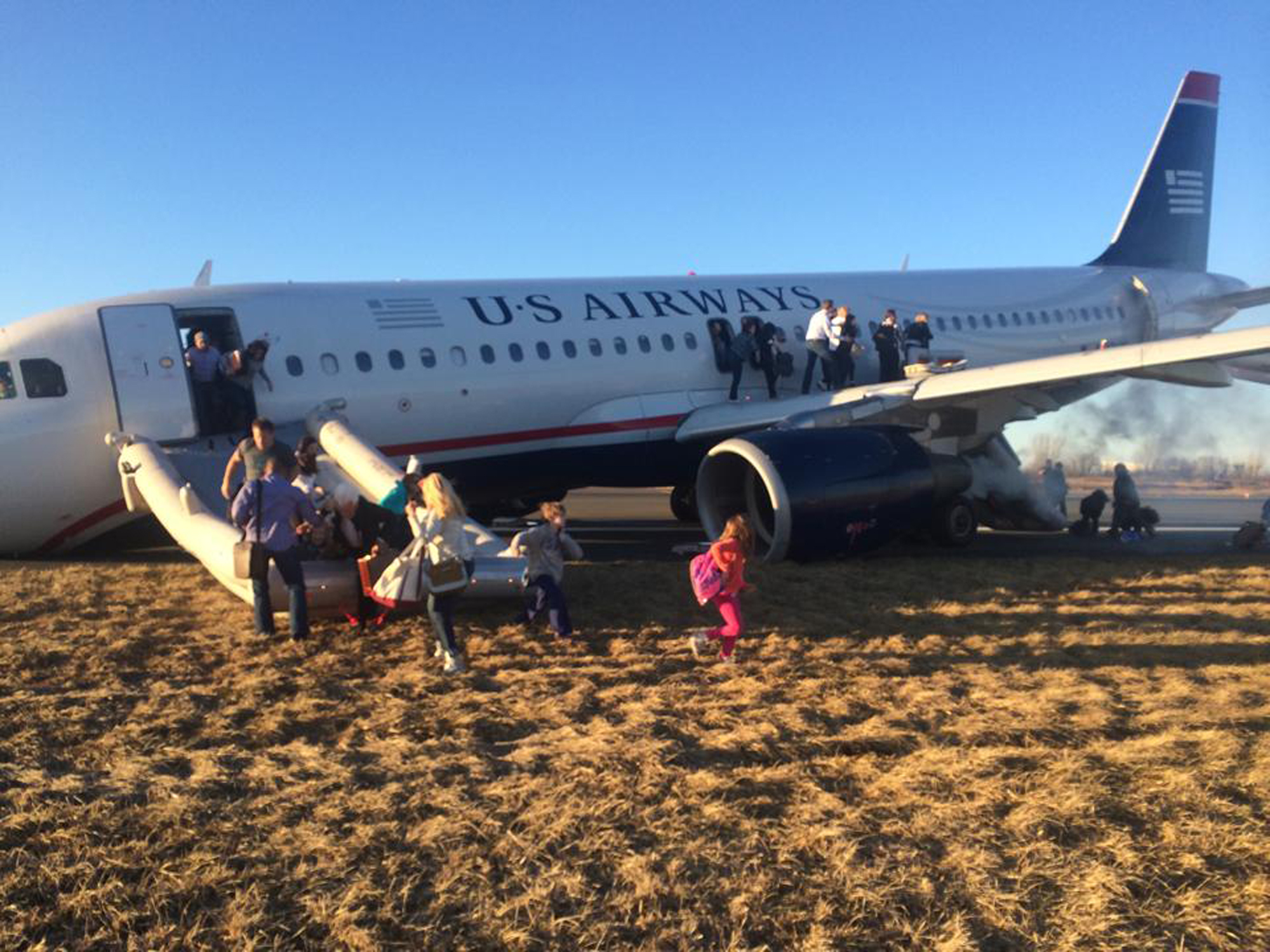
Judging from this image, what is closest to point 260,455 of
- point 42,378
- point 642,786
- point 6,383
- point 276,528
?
point 276,528

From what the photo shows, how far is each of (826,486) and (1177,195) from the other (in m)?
16.4

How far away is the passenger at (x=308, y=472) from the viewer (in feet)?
27.8

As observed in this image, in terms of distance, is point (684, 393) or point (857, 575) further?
point (684, 393)

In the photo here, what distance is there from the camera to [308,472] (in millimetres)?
8594

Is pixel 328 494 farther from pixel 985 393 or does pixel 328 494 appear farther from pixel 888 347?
pixel 888 347

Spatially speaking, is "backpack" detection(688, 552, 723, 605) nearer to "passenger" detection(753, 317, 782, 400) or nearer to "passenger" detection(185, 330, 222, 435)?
"passenger" detection(185, 330, 222, 435)

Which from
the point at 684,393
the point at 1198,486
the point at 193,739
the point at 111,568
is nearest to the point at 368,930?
the point at 193,739

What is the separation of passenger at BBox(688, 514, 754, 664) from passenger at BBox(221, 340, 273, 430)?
19.0ft

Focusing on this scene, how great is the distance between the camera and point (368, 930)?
338 centimetres

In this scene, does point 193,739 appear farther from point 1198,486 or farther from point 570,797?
point 1198,486

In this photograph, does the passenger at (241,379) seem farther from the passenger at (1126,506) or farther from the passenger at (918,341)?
the passenger at (1126,506)

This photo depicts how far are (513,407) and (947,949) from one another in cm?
951

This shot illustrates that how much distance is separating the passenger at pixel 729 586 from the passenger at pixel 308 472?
11.2 ft

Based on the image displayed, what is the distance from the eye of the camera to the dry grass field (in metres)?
3.50
